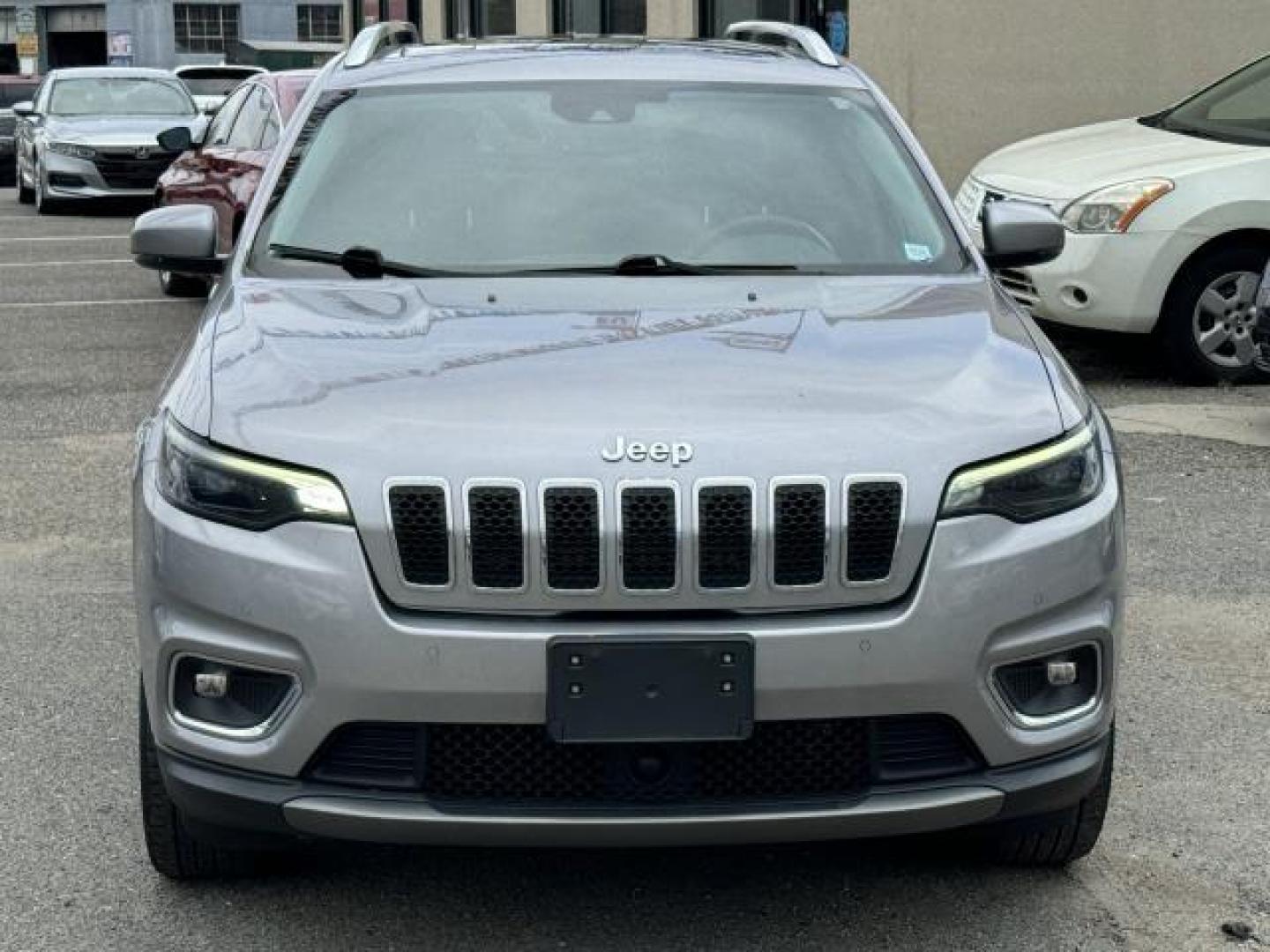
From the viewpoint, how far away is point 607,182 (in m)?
4.98

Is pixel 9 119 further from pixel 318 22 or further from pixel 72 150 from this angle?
pixel 318 22

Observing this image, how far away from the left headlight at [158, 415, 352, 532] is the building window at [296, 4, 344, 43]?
6416 centimetres

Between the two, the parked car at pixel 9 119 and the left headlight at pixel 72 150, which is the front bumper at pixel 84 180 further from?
the parked car at pixel 9 119

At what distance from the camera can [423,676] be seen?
342 cm

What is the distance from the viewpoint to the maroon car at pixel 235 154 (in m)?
12.3

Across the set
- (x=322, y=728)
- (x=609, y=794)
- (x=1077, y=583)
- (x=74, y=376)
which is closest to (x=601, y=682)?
(x=609, y=794)

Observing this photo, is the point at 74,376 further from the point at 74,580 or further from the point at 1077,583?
the point at 1077,583

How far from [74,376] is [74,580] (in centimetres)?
456

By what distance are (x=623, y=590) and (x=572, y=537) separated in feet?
0.40

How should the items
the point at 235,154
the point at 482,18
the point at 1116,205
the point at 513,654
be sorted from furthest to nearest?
1. the point at 482,18
2. the point at 235,154
3. the point at 1116,205
4. the point at 513,654

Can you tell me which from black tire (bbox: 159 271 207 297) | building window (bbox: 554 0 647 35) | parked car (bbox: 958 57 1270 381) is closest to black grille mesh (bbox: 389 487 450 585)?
parked car (bbox: 958 57 1270 381)

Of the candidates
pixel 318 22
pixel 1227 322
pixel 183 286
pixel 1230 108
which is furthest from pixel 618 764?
pixel 318 22

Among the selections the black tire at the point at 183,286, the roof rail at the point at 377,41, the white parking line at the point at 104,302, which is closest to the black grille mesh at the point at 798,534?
the roof rail at the point at 377,41

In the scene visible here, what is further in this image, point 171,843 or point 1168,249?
point 1168,249
